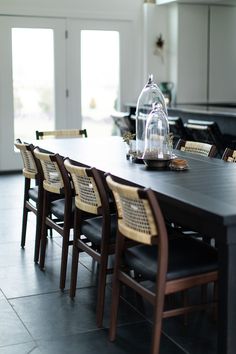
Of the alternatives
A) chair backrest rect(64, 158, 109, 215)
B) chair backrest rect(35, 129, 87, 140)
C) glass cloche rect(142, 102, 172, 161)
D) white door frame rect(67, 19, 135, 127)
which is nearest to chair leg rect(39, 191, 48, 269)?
chair backrest rect(64, 158, 109, 215)

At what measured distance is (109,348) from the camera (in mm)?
2754

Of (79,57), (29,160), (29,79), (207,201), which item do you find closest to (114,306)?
(207,201)

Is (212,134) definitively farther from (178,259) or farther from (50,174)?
(178,259)

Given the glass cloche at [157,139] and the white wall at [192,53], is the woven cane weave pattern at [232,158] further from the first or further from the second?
the white wall at [192,53]

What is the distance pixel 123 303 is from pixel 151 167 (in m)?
0.81

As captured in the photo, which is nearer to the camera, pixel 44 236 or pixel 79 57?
pixel 44 236

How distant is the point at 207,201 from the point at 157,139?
113 centimetres

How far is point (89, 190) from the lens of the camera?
3.07 metres

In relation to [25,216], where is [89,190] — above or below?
above

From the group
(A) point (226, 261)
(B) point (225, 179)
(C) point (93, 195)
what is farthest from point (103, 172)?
(A) point (226, 261)

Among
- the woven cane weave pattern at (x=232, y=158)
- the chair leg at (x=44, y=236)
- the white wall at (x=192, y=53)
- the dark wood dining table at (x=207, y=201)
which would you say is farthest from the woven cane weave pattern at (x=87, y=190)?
the white wall at (x=192, y=53)

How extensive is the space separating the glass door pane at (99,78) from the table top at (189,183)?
4.18 metres

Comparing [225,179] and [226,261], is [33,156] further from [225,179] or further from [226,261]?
[226,261]

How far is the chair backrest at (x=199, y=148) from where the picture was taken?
3.98 m
